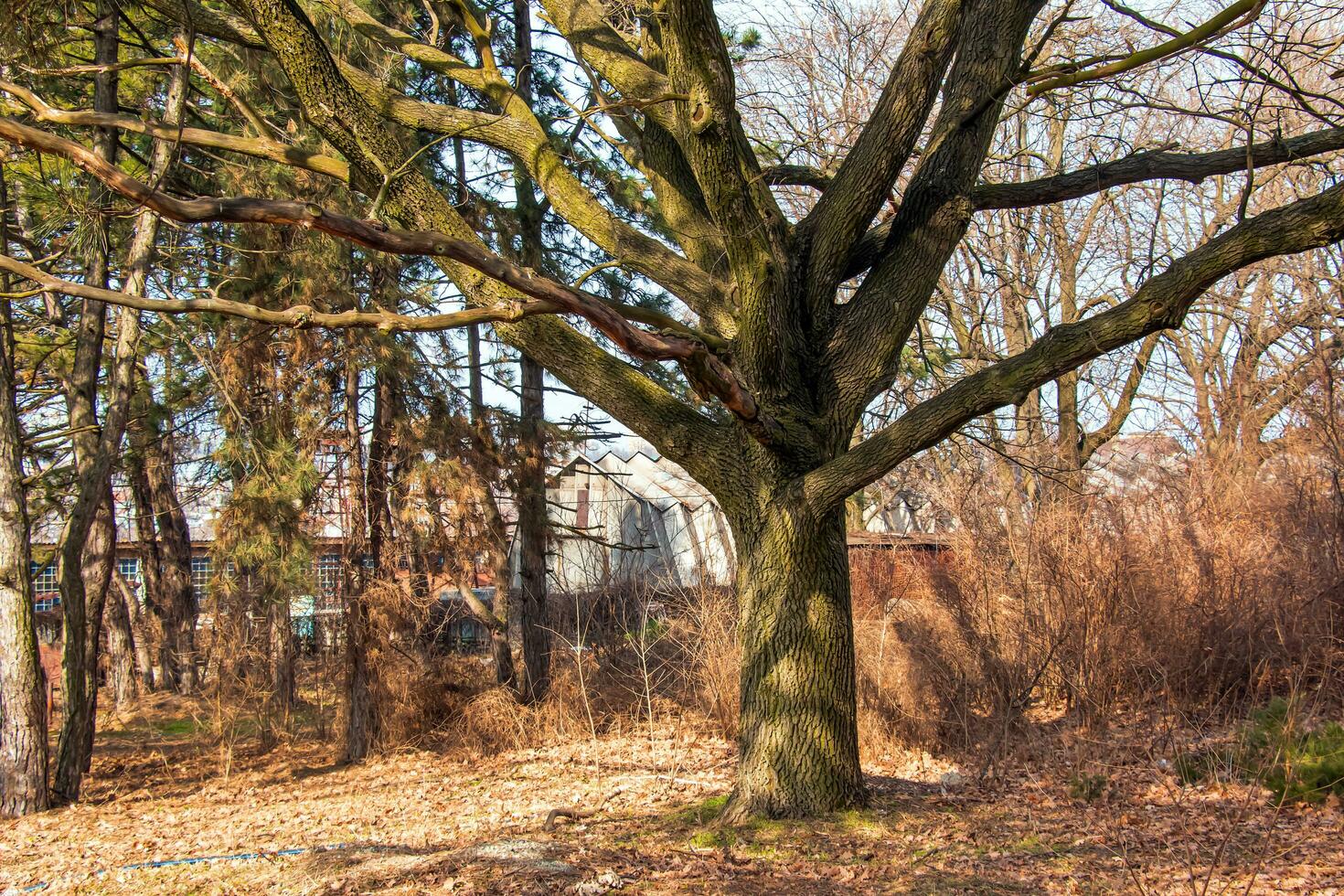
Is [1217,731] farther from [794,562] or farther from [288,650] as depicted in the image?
[288,650]

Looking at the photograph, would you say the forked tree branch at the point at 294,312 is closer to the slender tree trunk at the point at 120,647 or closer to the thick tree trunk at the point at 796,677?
the thick tree trunk at the point at 796,677

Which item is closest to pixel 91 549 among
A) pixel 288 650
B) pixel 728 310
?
pixel 288 650

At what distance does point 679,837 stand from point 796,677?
122 cm

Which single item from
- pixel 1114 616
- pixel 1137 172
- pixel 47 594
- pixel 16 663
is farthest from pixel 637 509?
pixel 1137 172

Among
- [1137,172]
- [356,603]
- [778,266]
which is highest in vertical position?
[1137,172]

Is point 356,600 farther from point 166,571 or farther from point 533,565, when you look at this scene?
point 166,571

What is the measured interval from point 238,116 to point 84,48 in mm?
2695

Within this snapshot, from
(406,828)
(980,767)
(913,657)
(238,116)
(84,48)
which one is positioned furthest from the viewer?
(84,48)

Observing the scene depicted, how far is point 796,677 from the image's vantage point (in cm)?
567

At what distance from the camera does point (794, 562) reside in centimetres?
575

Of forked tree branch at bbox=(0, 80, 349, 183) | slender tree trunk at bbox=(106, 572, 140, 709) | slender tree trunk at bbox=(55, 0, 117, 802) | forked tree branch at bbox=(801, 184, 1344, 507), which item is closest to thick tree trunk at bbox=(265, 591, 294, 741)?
slender tree trunk at bbox=(55, 0, 117, 802)

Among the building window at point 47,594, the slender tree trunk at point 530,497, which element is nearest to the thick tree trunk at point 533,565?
the slender tree trunk at point 530,497

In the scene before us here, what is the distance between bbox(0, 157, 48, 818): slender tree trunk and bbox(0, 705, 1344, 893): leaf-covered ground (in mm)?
338

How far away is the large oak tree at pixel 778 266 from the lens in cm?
493
